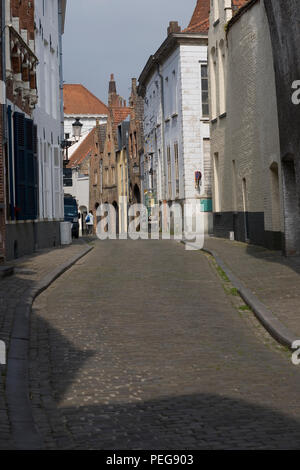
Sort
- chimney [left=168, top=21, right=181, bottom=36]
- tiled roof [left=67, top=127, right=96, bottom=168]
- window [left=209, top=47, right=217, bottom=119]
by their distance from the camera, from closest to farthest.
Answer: window [left=209, top=47, right=217, bottom=119] < chimney [left=168, top=21, right=181, bottom=36] < tiled roof [left=67, top=127, right=96, bottom=168]

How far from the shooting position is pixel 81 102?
11075 cm

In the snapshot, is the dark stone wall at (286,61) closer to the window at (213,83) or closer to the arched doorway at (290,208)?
the arched doorway at (290,208)

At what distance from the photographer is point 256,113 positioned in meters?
23.6

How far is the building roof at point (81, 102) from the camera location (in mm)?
108688

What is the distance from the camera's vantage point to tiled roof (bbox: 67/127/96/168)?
83.6 metres

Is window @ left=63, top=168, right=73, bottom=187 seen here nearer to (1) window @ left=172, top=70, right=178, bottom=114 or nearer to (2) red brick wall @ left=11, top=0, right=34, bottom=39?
(1) window @ left=172, top=70, right=178, bottom=114

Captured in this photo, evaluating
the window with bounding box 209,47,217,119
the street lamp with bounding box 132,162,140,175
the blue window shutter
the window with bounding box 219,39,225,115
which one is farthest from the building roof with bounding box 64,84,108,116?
the blue window shutter

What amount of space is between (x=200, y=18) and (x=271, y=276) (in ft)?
100

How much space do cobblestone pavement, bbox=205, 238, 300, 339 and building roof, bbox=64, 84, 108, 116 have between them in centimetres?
8790

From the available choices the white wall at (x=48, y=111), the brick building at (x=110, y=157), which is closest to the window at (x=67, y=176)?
the white wall at (x=48, y=111)

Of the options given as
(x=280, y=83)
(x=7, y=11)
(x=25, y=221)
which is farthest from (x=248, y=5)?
(x=25, y=221)
